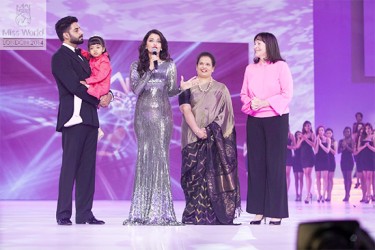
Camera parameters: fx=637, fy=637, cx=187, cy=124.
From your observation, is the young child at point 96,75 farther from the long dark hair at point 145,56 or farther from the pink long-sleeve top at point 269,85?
the pink long-sleeve top at point 269,85

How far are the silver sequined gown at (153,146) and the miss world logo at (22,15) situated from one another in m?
5.02

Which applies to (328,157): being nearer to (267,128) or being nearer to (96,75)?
(267,128)

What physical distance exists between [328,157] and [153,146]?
5.73 meters

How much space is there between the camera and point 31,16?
8.90 metres

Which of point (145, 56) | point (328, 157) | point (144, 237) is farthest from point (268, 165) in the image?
point (328, 157)

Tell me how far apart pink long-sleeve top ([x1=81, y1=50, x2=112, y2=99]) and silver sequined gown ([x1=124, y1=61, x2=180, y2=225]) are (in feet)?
0.63

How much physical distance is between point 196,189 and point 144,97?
2.49 ft

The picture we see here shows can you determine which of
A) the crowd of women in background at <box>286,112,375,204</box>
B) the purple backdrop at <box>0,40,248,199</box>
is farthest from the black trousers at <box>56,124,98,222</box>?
the crowd of women in background at <box>286,112,375,204</box>

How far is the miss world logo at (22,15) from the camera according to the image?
28.5 feet

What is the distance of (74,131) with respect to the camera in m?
4.11

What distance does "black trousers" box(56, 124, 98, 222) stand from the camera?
4.08 meters

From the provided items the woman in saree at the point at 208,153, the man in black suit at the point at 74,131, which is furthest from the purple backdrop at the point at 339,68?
the man in black suit at the point at 74,131

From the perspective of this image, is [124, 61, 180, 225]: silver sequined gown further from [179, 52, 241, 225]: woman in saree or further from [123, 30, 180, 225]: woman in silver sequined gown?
[179, 52, 241, 225]: woman in saree

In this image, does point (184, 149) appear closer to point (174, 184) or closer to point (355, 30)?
point (174, 184)
